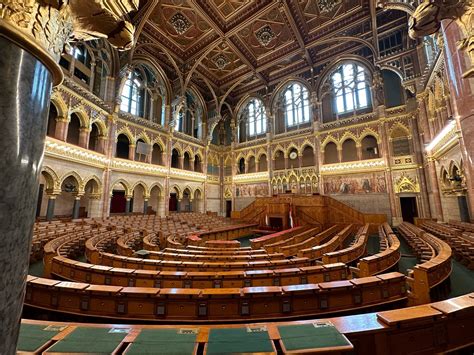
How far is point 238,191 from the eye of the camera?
20.8m

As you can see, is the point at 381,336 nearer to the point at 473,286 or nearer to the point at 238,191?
the point at 473,286

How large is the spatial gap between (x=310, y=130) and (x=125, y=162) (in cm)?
1449

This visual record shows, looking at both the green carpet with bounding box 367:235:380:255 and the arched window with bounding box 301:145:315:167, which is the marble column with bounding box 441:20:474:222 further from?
the arched window with bounding box 301:145:315:167

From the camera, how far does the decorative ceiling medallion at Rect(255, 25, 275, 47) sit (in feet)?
47.0

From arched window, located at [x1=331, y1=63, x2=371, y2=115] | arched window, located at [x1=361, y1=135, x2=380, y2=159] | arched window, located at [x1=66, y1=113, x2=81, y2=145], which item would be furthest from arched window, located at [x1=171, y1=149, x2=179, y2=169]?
arched window, located at [x1=361, y1=135, x2=380, y2=159]

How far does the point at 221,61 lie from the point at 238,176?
34.3 ft

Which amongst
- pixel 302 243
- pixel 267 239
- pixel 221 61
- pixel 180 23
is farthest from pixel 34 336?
pixel 221 61

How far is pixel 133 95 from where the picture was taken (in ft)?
51.4

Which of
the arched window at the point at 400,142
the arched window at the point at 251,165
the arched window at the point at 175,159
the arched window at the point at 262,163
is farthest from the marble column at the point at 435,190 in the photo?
the arched window at the point at 175,159

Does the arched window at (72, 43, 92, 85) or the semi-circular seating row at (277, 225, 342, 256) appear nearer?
the semi-circular seating row at (277, 225, 342, 256)

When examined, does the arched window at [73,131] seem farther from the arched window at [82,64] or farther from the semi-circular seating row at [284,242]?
the semi-circular seating row at [284,242]

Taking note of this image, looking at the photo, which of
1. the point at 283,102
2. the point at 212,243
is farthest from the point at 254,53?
the point at 212,243

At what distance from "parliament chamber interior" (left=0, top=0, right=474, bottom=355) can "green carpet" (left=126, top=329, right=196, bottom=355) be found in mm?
14

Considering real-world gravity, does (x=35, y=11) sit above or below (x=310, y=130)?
below
